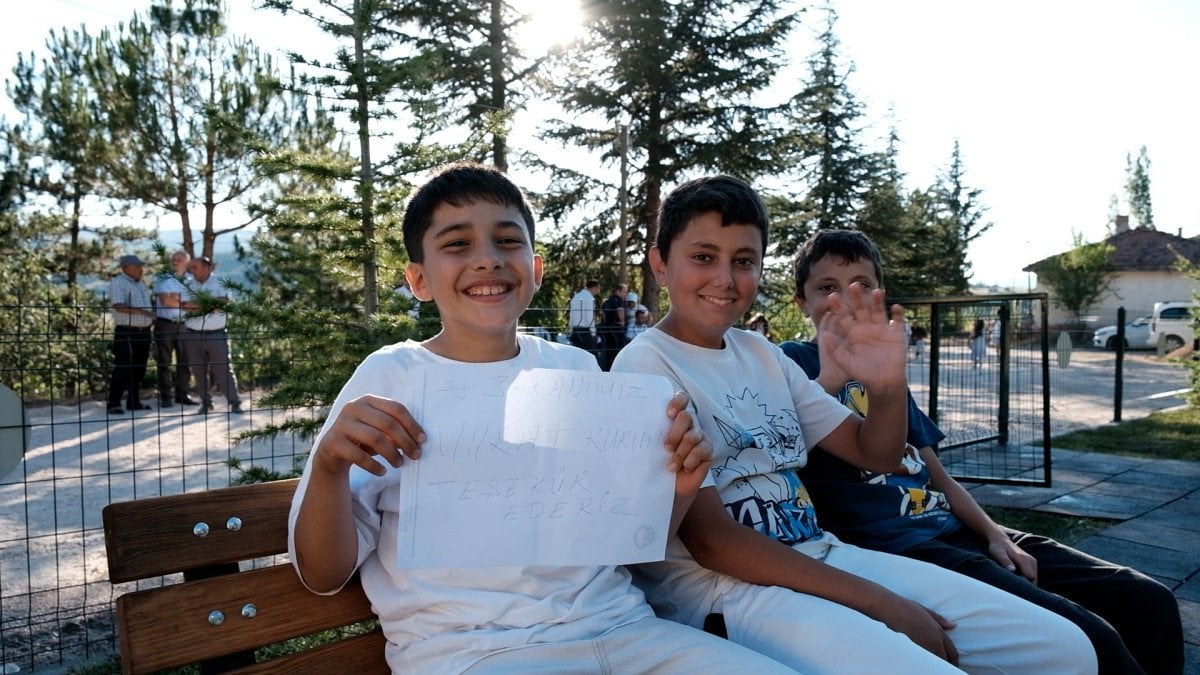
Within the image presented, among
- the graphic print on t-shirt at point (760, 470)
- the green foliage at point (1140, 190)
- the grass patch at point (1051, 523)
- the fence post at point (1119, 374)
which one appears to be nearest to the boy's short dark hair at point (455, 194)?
the graphic print on t-shirt at point (760, 470)

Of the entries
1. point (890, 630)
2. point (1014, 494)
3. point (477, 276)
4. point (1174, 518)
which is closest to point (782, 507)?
point (890, 630)

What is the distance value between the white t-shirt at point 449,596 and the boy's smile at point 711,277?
Result: 0.75 m

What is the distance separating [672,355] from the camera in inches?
86.0

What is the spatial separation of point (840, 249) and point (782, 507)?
1162 millimetres

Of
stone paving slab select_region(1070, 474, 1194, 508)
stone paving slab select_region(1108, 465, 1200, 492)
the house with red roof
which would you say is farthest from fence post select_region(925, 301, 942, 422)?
the house with red roof

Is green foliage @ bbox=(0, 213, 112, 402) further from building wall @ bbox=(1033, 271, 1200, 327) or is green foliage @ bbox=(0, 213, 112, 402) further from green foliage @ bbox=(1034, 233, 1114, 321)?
building wall @ bbox=(1033, 271, 1200, 327)

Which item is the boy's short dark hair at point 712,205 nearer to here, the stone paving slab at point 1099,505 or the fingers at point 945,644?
the fingers at point 945,644

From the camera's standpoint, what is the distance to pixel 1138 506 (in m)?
5.55

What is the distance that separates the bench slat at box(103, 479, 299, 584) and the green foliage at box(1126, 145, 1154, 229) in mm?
82624

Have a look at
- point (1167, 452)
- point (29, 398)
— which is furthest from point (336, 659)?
point (29, 398)

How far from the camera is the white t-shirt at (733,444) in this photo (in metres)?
2.04

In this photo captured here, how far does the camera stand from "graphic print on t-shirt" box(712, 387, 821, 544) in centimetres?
205

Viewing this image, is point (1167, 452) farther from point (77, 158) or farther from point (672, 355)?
point (77, 158)

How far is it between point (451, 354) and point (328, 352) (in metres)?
2.46
